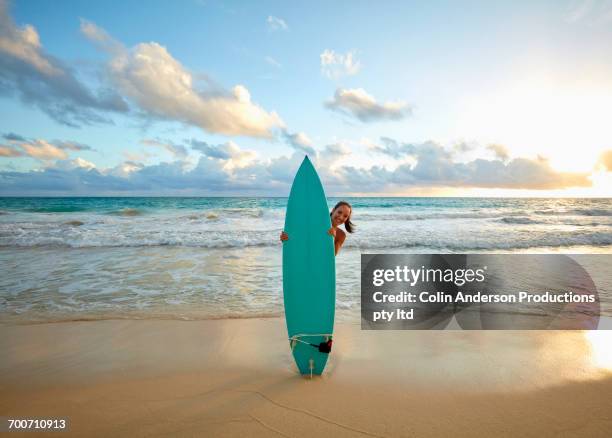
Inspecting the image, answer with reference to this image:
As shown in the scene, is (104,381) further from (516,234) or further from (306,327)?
(516,234)

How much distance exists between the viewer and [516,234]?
42.4 feet

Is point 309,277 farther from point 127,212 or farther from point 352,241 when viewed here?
point 127,212

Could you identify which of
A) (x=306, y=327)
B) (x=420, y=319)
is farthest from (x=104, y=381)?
Result: (x=420, y=319)

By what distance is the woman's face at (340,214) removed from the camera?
3.14 metres

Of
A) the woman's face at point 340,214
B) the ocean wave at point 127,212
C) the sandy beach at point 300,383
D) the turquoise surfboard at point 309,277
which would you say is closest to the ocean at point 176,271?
the sandy beach at point 300,383

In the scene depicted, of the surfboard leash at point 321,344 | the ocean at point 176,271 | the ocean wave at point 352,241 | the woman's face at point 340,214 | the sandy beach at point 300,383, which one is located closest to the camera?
the sandy beach at point 300,383

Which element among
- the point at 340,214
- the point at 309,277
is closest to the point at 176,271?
the point at 309,277

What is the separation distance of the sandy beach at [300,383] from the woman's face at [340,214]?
4.22ft

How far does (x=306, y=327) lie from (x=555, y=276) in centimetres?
563

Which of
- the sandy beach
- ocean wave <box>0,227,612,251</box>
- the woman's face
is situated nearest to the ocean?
ocean wave <box>0,227,612,251</box>

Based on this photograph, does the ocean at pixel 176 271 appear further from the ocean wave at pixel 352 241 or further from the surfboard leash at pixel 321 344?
the surfboard leash at pixel 321 344

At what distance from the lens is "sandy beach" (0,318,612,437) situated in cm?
205

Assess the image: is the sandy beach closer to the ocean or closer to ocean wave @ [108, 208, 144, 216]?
the ocean

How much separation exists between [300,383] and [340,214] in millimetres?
1505
